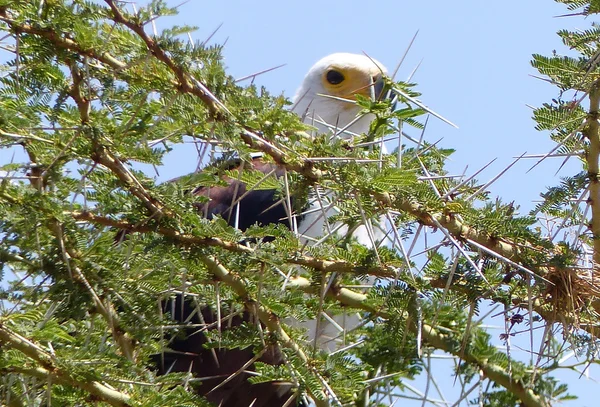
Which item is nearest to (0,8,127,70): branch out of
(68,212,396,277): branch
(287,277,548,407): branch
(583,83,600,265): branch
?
(68,212,396,277): branch

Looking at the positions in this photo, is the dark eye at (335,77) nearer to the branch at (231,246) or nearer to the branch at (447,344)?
the branch at (447,344)

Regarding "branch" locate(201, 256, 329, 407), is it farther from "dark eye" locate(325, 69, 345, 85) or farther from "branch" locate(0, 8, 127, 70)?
"dark eye" locate(325, 69, 345, 85)

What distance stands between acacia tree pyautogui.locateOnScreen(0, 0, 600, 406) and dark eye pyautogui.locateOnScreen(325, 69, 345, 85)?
2.64 meters

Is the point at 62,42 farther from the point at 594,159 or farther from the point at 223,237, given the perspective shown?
the point at 594,159

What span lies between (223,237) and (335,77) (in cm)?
287

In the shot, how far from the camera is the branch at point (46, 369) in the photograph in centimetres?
167

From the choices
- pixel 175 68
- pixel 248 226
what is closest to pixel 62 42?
pixel 175 68

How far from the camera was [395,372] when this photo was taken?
6.49ft

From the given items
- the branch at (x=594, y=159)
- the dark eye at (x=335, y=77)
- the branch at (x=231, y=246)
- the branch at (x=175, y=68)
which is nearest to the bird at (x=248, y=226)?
the dark eye at (x=335, y=77)

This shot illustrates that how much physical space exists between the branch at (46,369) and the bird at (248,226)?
38cm

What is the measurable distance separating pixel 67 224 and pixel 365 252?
568 mm

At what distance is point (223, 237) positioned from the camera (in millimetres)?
1828

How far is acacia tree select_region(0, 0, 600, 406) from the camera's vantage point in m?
1.67

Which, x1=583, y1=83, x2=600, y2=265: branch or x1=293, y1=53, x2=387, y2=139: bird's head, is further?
Result: x1=293, y1=53, x2=387, y2=139: bird's head
